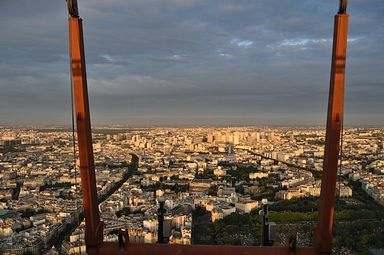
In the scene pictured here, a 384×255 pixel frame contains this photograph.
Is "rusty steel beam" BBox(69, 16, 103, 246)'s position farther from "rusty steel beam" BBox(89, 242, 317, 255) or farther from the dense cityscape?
the dense cityscape

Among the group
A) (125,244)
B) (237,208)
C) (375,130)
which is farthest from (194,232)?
(375,130)

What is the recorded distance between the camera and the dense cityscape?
20.3 ft

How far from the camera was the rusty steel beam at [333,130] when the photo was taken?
1.15 meters

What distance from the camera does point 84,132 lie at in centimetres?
122

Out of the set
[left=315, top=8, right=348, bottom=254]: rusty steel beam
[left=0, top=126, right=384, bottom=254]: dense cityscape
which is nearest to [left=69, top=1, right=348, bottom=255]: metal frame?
[left=315, top=8, right=348, bottom=254]: rusty steel beam

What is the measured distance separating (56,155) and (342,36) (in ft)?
56.6

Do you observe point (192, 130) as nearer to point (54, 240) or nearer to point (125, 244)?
point (54, 240)

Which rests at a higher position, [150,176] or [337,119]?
[337,119]

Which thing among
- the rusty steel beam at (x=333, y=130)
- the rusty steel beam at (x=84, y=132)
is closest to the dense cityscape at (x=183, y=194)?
the rusty steel beam at (x=333, y=130)

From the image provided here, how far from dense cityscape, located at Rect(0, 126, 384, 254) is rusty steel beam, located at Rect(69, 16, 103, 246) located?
0.25m

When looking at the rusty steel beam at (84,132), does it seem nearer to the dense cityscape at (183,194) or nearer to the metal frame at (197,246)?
the metal frame at (197,246)

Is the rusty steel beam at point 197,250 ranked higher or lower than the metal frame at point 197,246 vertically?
lower

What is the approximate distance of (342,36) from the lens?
3.76 feet

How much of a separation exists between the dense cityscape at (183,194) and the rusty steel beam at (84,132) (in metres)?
0.25
